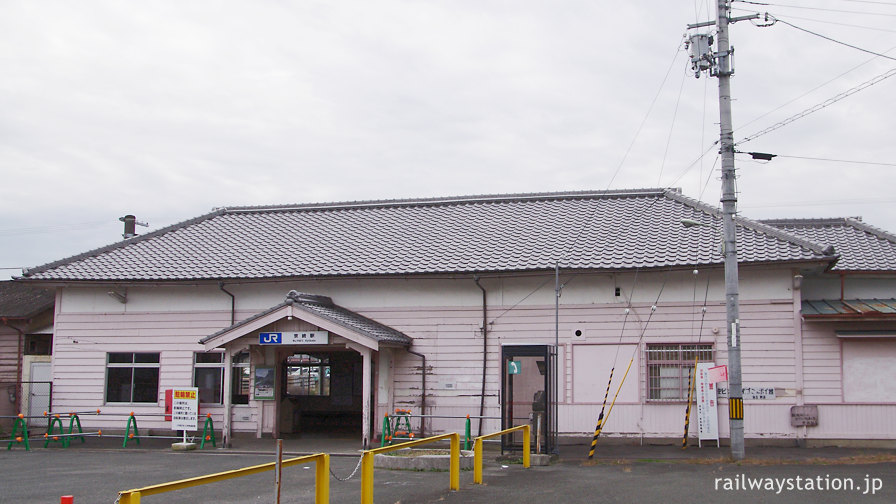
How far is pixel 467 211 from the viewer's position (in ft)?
76.8

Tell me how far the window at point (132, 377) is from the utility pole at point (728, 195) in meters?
13.2

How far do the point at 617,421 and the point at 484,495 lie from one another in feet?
26.0

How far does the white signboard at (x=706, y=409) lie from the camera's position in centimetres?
1730

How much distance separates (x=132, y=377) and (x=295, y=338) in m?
5.41

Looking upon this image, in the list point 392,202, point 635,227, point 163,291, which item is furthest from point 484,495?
point 392,202

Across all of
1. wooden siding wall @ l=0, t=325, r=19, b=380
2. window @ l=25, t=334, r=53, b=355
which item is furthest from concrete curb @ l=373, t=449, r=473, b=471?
wooden siding wall @ l=0, t=325, r=19, b=380

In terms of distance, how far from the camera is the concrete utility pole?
14805mm

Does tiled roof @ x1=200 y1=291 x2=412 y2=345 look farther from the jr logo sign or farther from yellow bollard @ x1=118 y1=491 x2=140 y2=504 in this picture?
yellow bollard @ x1=118 y1=491 x2=140 y2=504

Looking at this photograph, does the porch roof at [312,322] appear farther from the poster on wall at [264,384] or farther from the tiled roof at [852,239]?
the tiled roof at [852,239]

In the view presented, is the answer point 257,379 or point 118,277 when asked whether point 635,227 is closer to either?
point 257,379

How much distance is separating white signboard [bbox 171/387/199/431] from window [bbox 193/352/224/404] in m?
1.60

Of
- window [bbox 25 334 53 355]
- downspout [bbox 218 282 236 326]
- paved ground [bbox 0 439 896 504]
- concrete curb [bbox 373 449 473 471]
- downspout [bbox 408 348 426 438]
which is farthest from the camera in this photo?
window [bbox 25 334 53 355]

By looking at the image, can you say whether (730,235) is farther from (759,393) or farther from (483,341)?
(483,341)

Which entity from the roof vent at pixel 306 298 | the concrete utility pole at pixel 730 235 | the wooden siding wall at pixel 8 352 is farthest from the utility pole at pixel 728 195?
the wooden siding wall at pixel 8 352
